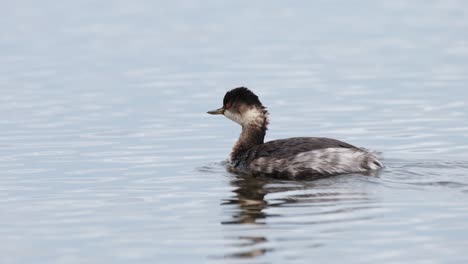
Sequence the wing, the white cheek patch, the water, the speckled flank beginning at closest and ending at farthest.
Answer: the water → the speckled flank → the wing → the white cheek patch

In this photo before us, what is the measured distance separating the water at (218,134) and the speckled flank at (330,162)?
10.2 inches

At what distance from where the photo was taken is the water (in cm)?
936

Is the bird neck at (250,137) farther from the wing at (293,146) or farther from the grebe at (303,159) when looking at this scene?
the wing at (293,146)

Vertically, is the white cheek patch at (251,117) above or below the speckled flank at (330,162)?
above

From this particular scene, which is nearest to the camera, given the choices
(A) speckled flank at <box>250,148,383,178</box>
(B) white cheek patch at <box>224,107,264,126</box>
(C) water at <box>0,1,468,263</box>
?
(C) water at <box>0,1,468,263</box>

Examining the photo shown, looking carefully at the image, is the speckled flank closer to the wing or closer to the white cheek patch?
the wing

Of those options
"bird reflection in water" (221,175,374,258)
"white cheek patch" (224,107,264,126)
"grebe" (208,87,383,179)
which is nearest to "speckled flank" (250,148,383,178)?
"grebe" (208,87,383,179)

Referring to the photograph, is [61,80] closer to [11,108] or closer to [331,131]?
[11,108]

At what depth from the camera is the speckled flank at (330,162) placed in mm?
12461

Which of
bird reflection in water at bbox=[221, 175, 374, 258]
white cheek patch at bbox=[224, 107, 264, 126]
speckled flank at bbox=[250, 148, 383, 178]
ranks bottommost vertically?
bird reflection in water at bbox=[221, 175, 374, 258]

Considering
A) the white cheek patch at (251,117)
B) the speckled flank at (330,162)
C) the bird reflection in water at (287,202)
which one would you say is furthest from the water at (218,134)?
the white cheek patch at (251,117)

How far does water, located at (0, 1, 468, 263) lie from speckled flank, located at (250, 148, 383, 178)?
259 millimetres

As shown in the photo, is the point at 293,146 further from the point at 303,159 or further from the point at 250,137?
the point at 250,137

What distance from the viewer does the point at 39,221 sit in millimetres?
10344
